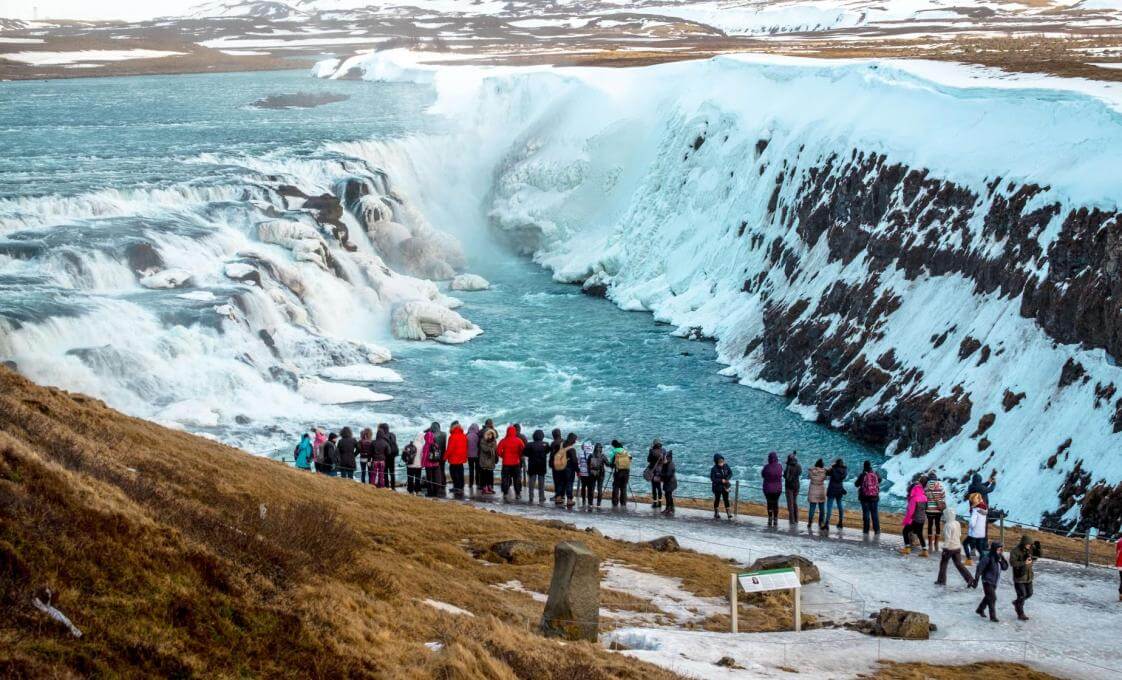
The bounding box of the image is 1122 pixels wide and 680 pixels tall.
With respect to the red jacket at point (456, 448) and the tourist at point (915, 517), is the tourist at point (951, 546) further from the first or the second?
the red jacket at point (456, 448)

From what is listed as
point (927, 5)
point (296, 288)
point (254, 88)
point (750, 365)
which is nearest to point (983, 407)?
point (750, 365)

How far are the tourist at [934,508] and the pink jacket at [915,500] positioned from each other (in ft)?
1.09

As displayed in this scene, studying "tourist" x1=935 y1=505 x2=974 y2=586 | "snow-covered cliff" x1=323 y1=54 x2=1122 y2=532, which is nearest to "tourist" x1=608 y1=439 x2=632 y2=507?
"tourist" x1=935 y1=505 x2=974 y2=586

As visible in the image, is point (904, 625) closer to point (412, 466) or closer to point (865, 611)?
point (865, 611)

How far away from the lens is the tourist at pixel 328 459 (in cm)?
2525

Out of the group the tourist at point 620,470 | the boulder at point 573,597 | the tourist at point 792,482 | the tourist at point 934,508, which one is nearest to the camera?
the boulder at point 573,597

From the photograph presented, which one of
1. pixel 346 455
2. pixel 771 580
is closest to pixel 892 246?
pixel 346 455

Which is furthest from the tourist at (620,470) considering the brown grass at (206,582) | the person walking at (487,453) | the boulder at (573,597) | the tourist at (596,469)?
the boulder at (573,597)

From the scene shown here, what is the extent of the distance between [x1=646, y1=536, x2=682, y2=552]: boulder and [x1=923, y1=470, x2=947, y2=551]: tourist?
4.56m

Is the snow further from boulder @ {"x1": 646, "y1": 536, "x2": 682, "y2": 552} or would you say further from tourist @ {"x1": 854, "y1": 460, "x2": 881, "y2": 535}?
tourist @ {"x1": 854, "y1": 460, "x2": 881, "y2": 535}

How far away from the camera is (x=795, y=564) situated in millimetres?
19938

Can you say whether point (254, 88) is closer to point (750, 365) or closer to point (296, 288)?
point (296, 288)

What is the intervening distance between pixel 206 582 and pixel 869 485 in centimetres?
1477

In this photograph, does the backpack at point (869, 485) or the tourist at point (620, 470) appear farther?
the tourist at point (620, 470)
